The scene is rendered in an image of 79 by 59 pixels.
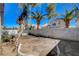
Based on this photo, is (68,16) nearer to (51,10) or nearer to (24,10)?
(51,10)

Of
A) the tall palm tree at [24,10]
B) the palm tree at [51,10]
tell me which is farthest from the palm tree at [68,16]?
the tall palm tree at [24,10]

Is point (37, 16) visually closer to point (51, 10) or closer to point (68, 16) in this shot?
point (51, 10)

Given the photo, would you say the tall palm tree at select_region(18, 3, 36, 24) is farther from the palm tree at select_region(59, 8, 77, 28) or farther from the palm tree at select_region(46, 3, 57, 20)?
the palm tree at select_region(59, 8, 77, 28)

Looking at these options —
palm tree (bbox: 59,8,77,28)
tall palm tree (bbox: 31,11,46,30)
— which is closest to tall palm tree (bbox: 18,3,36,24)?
tall palm tree (bbox: 31,11,46,30)

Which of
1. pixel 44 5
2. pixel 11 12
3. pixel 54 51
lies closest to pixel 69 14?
pixel 44 5

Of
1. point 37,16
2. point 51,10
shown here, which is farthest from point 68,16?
point 37,16

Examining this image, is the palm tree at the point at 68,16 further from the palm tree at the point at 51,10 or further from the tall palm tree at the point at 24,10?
the tall palm tree at the point at 24,10

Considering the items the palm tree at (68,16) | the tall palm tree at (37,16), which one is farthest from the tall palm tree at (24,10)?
the palm tree at (68,16)

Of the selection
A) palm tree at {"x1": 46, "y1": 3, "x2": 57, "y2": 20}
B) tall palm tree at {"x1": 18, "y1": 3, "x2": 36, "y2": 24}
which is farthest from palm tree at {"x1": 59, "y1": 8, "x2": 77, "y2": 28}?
tall palm tree at {"x1": 18, "y1": 3, "x2": 36, "y2": 24}

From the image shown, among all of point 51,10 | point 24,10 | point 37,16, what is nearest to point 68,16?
point 51,10

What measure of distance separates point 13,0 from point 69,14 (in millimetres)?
485

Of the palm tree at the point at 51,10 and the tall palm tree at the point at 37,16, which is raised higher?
the palm tree at the point at 51,10

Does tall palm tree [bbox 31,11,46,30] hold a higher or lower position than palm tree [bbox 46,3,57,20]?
lower

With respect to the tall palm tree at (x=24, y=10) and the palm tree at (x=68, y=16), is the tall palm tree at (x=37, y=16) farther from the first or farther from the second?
the palm tree at (x=68, y=16)
